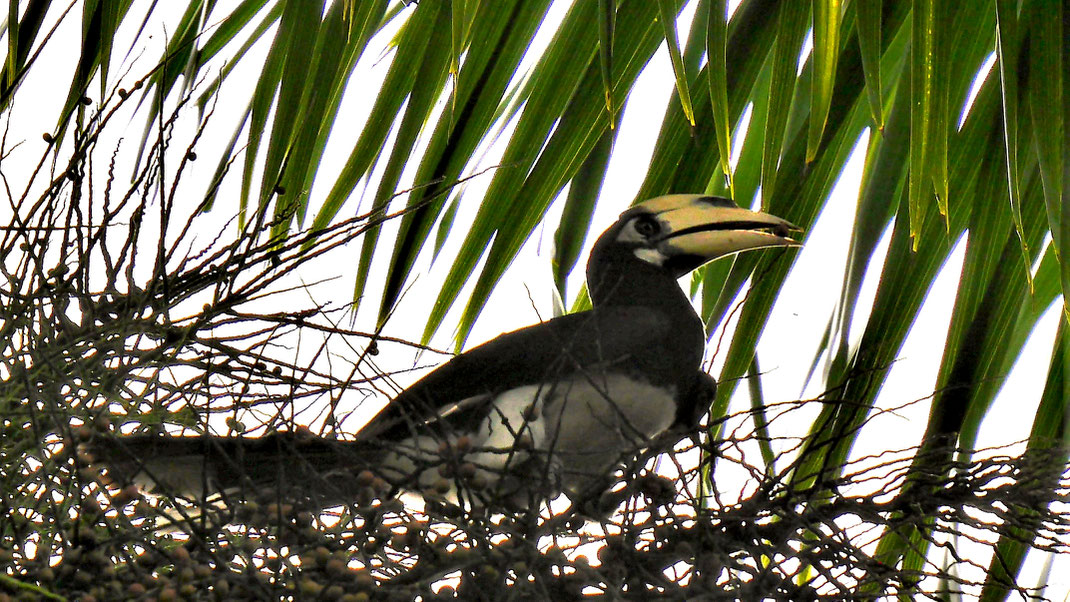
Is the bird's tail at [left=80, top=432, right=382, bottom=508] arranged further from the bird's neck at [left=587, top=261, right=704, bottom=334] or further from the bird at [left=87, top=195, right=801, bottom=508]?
the bird's neck at [left=587, top=261, right=704, bottom=334]

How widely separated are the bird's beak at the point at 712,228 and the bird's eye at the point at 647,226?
0.04ft

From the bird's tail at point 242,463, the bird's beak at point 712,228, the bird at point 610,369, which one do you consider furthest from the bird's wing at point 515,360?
the bird's tail at point 242,463

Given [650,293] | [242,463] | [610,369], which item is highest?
[650,293]

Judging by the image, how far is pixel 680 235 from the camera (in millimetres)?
1590

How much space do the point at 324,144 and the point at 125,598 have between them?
2.45 feet

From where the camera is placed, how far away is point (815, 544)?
2.89 feet

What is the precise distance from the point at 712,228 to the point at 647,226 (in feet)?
0.49

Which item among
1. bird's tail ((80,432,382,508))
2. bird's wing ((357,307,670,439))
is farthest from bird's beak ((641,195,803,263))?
bird's tail ((80,432,382,508))

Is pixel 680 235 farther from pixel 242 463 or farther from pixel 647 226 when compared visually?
pixel 242 463

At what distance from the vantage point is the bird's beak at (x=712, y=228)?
1382 mm

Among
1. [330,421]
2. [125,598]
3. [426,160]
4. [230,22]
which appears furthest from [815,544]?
[230,22]

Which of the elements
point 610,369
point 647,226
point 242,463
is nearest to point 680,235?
point 647,226

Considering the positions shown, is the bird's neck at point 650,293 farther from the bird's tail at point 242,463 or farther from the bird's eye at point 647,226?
the bird's tail at point 242,463

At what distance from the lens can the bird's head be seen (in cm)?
143
